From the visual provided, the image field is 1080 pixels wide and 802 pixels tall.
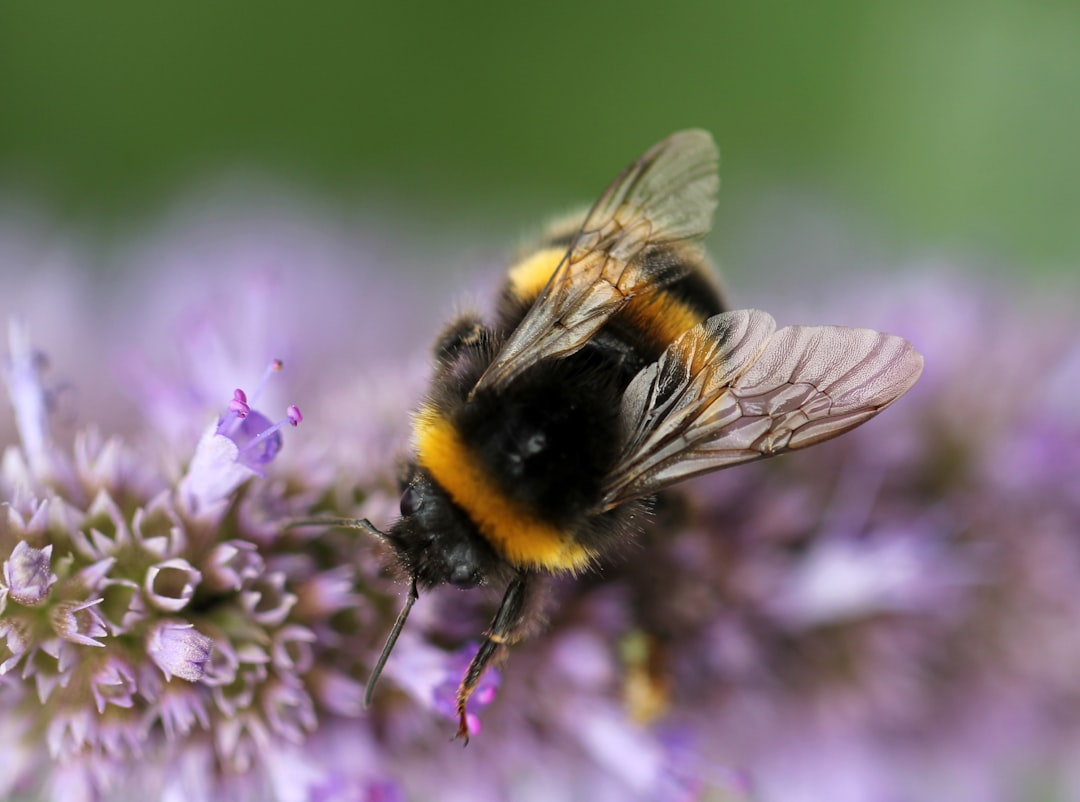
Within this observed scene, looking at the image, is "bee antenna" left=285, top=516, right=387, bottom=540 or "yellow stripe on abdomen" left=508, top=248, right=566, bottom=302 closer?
"bee antenna" left=285, top=516, right=387, bottom=540

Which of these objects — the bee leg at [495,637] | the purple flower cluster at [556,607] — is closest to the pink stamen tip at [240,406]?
the purple flower cluster at [556,607]

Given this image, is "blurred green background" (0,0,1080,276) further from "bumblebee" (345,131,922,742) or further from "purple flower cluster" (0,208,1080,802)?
"bumblebee" (345,131,922,742)

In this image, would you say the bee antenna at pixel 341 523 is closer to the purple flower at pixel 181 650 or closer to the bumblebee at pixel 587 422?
the bumblebee at pixel 587 422

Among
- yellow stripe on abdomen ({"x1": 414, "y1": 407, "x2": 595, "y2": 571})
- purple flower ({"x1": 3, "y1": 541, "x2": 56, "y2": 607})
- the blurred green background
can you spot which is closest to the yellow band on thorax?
yellow stripe on abdomen ({"x1": 414, "y1": 407, "x2": 595, "y2": 571})


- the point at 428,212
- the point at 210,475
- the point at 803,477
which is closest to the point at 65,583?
the point at 210,475

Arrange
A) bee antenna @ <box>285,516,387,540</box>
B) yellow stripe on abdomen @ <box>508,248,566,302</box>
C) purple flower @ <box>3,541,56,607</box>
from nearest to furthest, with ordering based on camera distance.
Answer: purple flower @ <box>3,541,56,607</box> < bee antenna @ <box>285,516,387,540</box> < yellow stripe on abdomen @ <box>508,248,566,302</box>

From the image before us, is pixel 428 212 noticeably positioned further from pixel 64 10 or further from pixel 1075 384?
pixel 1075 384

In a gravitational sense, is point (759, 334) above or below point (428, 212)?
above
